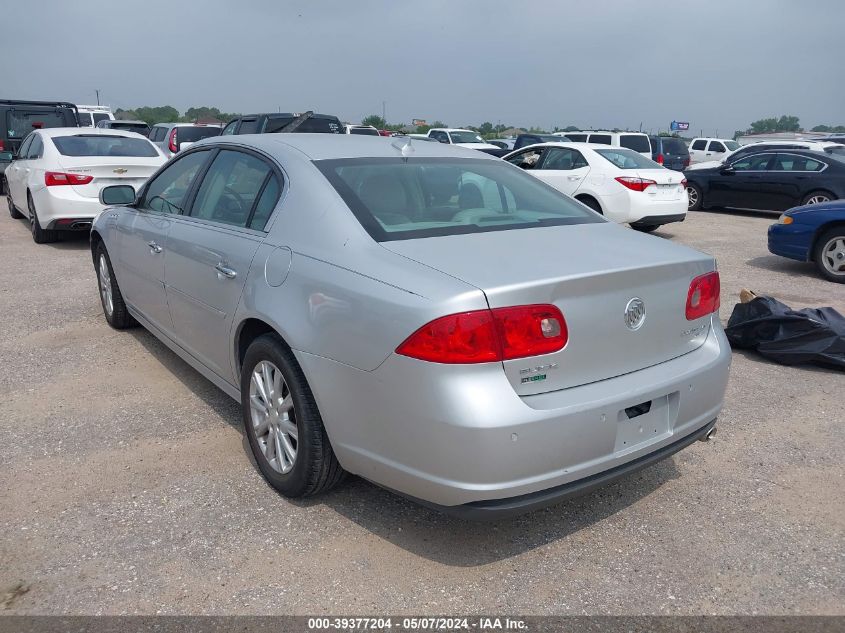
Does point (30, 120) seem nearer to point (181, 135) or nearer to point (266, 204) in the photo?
point (181, 135)

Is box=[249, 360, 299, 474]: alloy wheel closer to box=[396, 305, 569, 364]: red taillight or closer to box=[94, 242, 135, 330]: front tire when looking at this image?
box=[396, 305, 569, 364]: red taillight

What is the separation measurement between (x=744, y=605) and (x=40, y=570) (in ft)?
8.64

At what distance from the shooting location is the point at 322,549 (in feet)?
9.48

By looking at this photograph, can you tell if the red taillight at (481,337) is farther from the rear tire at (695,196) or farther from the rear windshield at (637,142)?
the rear windshield at (637,142)

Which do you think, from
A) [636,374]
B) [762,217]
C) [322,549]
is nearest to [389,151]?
[636,374]

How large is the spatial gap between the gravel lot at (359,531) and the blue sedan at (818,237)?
4.56 m

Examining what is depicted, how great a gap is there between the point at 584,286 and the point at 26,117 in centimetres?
1535

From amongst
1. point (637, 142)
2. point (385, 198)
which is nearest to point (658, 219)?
point (385, 198)

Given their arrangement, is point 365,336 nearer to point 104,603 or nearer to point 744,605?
point 104,603

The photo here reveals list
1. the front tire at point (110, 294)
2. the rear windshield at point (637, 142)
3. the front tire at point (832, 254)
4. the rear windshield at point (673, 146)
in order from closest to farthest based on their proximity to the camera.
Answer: the front tire at point (110, 294)
the front tire at point (832, 254)
the rear windshield at point (637, 142)
the rear windshield at point (673, 146)

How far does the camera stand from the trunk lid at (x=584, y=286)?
2.52m

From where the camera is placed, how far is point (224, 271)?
11.4ft

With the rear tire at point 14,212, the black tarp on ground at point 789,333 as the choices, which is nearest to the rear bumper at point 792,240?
the black tarp on ground at point 789,333

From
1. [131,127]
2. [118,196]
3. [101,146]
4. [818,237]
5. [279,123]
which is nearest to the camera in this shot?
[118,196]
